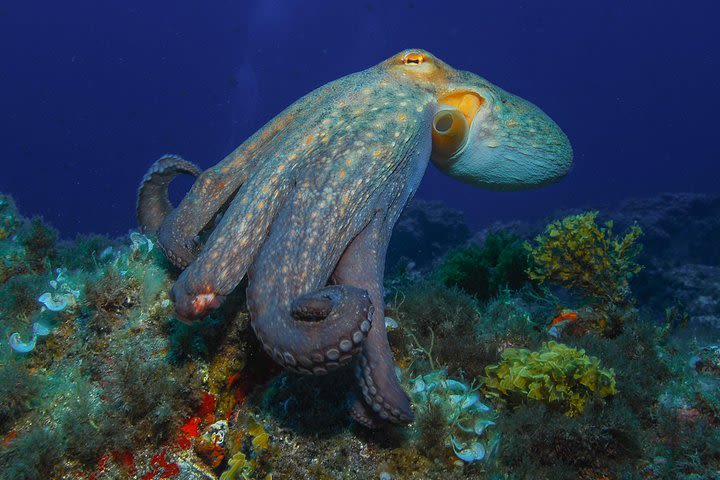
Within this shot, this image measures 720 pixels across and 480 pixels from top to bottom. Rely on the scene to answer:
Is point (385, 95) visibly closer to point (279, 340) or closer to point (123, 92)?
point (279, 340)

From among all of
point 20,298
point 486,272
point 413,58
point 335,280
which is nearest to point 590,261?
point 486,272

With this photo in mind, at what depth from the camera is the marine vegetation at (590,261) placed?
5184 millimetres

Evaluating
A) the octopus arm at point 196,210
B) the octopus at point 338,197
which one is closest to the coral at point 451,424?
the octopus at point 338,197

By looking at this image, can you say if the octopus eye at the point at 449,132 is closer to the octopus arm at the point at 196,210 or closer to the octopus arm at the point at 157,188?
the octopus arm at the point at 196,210

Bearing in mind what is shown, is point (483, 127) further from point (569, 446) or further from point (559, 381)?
point (569, 446)

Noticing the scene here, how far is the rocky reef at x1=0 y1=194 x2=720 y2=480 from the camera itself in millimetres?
2697

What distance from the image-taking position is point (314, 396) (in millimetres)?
2941

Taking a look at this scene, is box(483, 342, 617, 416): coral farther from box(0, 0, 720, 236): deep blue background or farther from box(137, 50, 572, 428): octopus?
box(0, 0, 720, 236): deep blue background

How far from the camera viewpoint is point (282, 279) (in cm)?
236

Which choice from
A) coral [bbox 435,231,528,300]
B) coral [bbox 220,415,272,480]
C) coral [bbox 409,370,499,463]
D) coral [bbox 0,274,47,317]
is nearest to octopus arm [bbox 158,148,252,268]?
coral [bbox 220,415,272,480]

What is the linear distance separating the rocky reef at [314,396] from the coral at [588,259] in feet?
2.35

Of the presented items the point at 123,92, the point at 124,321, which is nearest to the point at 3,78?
the point at 123,92

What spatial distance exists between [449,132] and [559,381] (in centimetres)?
239

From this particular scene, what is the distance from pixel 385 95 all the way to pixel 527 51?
164 metres
